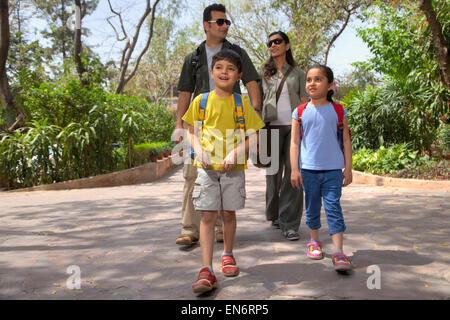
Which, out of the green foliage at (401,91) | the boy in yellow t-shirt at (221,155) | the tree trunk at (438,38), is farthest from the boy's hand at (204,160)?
the green foliage at (401,91)

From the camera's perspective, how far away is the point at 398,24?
11180 mm

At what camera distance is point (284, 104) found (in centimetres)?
395

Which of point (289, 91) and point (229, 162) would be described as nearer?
point (229, 162)

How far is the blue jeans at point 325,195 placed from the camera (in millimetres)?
3020

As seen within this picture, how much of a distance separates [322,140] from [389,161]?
628 centimetres

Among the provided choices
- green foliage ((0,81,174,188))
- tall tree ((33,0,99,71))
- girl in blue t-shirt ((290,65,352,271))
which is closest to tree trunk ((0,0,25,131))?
green foliage ((0,81,174,188))

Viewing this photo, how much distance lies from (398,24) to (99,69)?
28.1ft

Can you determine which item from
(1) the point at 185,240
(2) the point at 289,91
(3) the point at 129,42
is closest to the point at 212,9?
(2) the point at 289,91

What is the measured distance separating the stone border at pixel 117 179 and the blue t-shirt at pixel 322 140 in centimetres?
700

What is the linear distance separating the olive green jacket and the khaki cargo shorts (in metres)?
1.24

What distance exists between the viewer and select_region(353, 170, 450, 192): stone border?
22.9ft

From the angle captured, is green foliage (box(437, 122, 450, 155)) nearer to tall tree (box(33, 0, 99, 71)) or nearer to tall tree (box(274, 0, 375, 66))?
tall tree (box(274, 0, 375, 66))

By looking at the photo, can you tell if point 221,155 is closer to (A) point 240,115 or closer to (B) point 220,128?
(B) point 220,128
